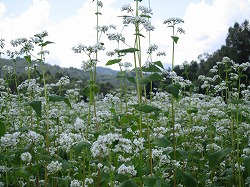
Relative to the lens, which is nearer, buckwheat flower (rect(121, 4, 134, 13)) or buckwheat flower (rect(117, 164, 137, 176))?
buckwheat flower (rect(117, 164, 137, 176))

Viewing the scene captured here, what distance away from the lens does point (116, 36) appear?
5.82 metres

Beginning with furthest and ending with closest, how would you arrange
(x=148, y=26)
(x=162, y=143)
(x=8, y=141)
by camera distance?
(x=148, y=26), (x=8, y=141), (x=162, y=143)

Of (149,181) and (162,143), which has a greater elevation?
(162,143)

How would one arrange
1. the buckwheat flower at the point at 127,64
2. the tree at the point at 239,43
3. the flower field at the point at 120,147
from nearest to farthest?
the flower field at the point at 120,147
the buckwheat flower at the point at 127,64
the tree at the point at 239,43

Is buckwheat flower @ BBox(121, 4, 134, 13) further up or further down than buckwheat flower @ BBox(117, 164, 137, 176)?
further up

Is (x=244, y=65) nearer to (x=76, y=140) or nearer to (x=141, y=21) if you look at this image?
(x=141, y=21)

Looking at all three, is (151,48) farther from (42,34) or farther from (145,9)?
(42,34)

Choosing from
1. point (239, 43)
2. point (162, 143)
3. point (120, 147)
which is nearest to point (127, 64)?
point (162, 143)

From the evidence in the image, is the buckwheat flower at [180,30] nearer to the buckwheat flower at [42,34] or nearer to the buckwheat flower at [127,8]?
the buckwheat flower at [127,8]

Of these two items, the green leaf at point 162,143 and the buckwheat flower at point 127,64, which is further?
the buckwheat flower at point 127,64

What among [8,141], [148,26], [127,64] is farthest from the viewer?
[127,64]

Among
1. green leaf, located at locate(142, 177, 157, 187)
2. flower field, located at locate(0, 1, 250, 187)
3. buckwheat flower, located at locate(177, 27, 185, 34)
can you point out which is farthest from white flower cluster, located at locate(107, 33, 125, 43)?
green leaf, located at locate(142, 177, 157, 187)

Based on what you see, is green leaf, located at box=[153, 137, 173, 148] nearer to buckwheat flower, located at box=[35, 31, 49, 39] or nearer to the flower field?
the flower field

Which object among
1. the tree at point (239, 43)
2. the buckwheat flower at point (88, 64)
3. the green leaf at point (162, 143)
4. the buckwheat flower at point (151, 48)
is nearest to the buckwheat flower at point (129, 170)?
the green leaf at point (162, 143)
